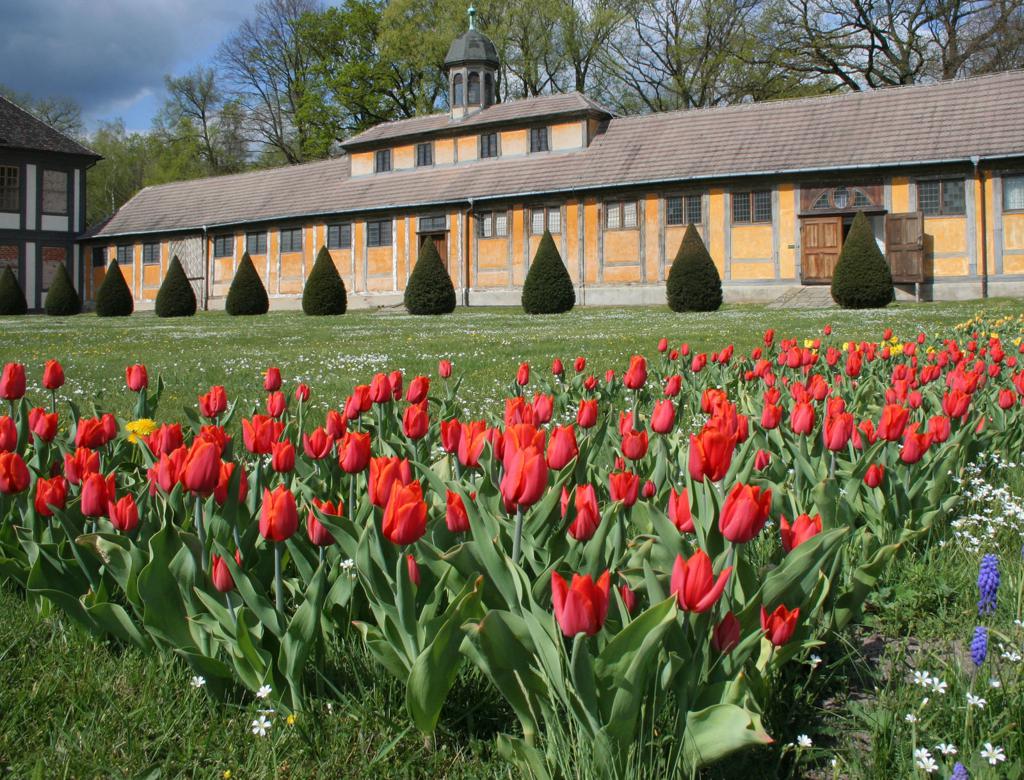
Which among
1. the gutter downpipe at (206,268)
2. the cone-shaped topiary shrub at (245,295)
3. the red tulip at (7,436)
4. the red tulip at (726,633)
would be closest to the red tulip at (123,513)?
the red tulip at (7,436)

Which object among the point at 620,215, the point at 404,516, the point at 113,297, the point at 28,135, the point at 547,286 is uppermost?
the point at 28,135

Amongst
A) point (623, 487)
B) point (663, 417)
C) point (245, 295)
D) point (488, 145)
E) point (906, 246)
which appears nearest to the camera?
point (623, 487)

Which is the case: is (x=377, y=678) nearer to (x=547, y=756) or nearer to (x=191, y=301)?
(x=547, y=756)

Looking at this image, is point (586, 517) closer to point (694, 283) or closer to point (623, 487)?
point (623, 487)

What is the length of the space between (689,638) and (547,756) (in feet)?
1.23

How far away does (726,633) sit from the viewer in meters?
1.74

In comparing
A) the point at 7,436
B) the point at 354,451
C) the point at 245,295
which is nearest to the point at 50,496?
the point at 7,436

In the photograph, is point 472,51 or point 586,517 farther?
point 472,51

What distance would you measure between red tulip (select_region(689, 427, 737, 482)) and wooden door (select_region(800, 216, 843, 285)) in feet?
81.9

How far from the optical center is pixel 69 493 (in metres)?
3.05

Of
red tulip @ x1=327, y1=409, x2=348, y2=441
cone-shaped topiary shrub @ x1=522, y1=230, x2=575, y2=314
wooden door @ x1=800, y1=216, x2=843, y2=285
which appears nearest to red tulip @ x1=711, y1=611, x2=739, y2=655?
red tulip @ x1=327, y1=409, x2=348, y2=441

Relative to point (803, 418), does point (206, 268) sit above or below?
above

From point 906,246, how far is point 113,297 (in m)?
24.8

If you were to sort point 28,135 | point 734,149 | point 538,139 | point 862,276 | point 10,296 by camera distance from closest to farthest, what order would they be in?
1. point 862,276
2. point 734,149
3. point 538,139
4. point 10,296
5. point 28,135
